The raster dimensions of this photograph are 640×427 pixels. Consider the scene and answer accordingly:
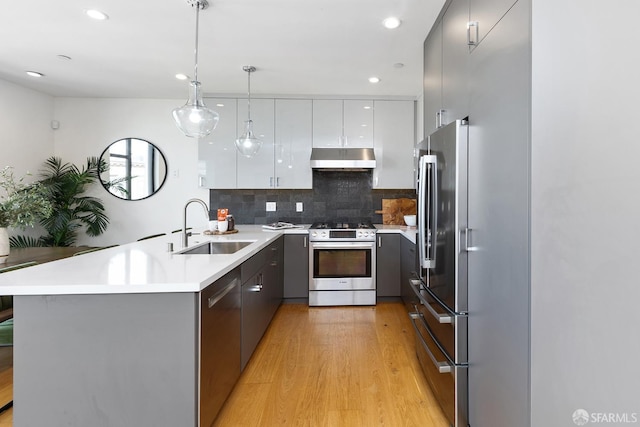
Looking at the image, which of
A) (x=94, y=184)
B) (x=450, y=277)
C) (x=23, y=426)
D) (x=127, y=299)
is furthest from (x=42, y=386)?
(x=94, y=184)

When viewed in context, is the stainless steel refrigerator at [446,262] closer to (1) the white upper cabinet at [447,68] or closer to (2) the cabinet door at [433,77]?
(1) the white upper cabinet at [447,68]

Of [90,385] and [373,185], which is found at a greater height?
[373,185]

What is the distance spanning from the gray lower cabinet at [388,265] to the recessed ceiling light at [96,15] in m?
3.11

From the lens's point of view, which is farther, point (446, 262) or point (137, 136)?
point (137, 136)

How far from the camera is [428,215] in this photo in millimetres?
1786

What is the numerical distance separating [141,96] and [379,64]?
3.11 m

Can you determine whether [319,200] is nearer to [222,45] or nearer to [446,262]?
[222,45]

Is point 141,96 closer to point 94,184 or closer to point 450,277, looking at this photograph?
point 94,184

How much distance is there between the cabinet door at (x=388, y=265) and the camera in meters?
3.49

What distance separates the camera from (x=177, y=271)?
145cm

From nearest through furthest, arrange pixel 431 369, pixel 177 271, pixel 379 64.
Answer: pixel 177 271, pixel 431 369, pixel 379 64

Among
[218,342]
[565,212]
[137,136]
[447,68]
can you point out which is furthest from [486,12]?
[137,136]

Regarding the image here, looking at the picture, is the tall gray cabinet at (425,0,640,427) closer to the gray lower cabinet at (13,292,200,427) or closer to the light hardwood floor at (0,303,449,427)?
the light hardwood floor at (0,303,449,427)

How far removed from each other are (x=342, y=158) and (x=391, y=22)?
1.64 metres
